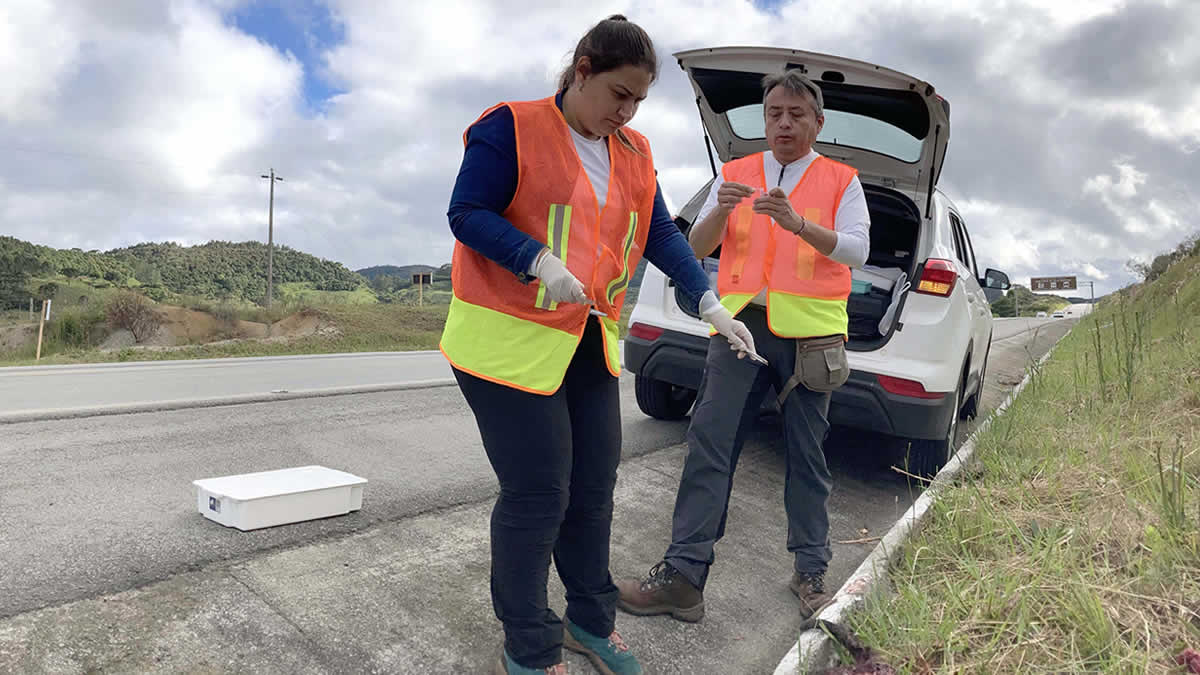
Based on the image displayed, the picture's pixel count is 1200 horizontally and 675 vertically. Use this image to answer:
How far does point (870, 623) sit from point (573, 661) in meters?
0.92

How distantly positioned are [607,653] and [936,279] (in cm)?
298

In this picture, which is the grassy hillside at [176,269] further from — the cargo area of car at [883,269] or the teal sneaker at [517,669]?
the teal sneaker at [517,669]

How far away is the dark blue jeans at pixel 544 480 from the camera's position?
219cm

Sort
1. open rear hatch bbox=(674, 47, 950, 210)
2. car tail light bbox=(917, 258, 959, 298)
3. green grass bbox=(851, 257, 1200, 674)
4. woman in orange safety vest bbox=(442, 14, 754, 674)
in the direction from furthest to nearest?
1. car tail light bbox=(917, 258, 959, 298)
2. open rear hatch bbox=(674, 47, 950, 210)
3. green grass bbox=(851, 257, 1200, 674)
4. woman in orange safety vest bbox=(442, 14, 754, 674)

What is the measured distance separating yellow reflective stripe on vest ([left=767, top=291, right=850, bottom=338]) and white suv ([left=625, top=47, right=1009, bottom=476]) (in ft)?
4.45

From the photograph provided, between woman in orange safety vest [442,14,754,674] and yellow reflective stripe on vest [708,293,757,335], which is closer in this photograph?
woman in orange safety vest [442,14,754,674]

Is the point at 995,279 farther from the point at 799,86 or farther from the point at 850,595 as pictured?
the point at 850,595

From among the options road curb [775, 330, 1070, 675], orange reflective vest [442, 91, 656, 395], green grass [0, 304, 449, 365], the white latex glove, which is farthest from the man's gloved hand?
green grass [0, 304, 449, 365]

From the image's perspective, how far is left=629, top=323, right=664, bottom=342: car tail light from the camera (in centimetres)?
495

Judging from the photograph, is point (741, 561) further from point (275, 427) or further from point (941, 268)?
point (275, 427)

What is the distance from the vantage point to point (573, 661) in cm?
256

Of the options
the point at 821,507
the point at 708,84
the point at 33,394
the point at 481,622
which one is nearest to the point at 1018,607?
the point at 821,507

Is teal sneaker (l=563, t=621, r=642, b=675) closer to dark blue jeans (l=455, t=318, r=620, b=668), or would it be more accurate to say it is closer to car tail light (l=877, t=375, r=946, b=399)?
dark blue jeans (l=455, t=318, r=620, b=668)

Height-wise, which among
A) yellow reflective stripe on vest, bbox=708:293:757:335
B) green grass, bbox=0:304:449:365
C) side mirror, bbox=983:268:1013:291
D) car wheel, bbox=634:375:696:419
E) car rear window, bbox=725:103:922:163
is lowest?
green grass, bbox=0:304:449:365
